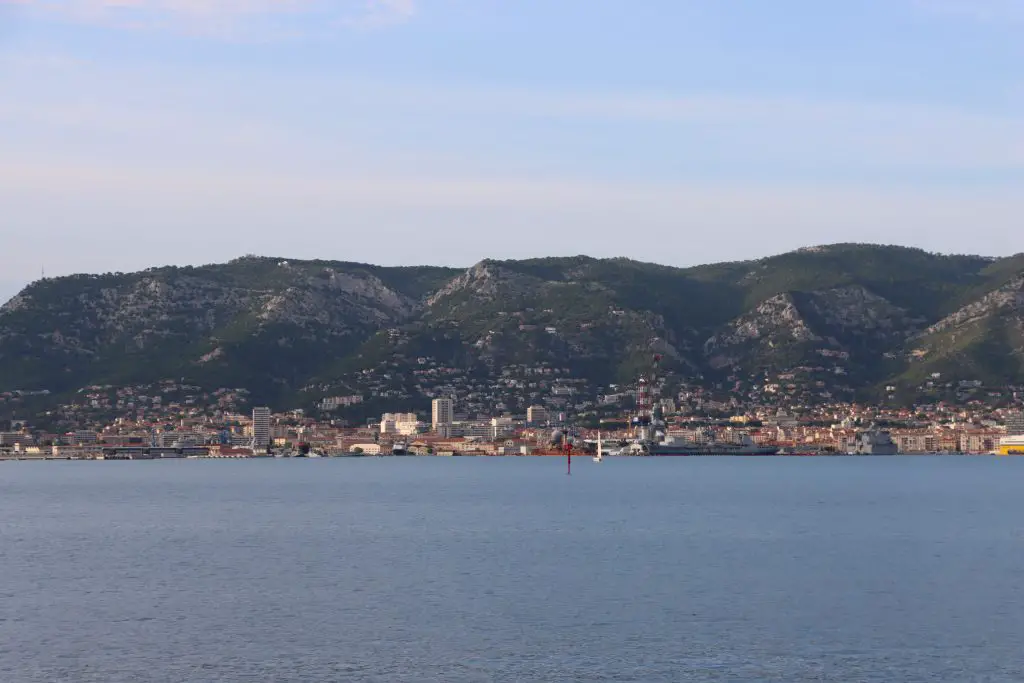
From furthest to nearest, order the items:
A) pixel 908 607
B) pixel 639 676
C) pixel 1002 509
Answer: pixel 1002 509
pixel 908 607
pixel 639 676

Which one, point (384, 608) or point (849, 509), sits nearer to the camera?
point (384, 608)

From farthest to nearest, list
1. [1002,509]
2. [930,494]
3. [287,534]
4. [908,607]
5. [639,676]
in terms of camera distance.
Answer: [930,494] < [1002,509] < [287,534] < [908,607] < [639,676]

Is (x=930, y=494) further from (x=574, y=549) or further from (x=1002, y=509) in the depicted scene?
(x=574, y=549)

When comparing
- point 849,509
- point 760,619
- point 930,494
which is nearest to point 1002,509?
point 849,509

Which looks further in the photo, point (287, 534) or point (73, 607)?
point (287, 534)

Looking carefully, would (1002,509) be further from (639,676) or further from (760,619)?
(639,676)

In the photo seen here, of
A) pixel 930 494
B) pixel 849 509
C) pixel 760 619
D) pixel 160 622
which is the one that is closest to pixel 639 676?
pixel 760 619

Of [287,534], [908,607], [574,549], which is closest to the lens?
[908,607]
